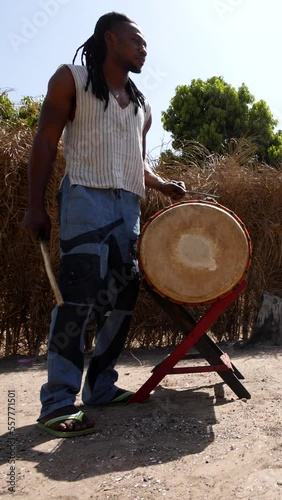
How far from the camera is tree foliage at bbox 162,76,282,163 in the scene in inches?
674

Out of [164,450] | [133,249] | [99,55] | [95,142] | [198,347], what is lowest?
[164,450]

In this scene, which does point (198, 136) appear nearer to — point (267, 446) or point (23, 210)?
point (23, 210)

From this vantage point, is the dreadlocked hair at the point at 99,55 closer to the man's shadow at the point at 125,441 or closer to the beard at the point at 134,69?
the beard at the point at 134,69

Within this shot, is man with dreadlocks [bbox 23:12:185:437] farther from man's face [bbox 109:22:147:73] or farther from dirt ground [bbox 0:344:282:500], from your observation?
dirt ground [bbox 0:344:282:500]

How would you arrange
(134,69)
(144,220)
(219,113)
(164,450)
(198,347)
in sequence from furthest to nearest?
(219,113), (144,220), (198,347), (134,69), (164,450)

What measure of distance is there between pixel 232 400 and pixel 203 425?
1.44 feet

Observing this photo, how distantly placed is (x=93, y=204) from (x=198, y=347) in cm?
96

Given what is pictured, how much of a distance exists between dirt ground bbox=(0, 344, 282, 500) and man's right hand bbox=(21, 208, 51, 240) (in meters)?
0.87

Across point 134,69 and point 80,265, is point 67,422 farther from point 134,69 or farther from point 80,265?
point 134,69

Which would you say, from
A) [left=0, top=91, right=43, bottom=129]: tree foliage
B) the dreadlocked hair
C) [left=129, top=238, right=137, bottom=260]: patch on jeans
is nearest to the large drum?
[left=129, top=238, right=137, bottom=260]: patch on jeans

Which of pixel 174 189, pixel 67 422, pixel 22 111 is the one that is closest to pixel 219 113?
pixel 22 111

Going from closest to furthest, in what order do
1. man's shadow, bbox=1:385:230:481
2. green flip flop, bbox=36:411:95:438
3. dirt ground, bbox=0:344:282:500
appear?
1. dirt ground, bbox=0:344:282:500
2. man's shadow, bbox=1:385:230:481
3. green flip flop, bbox=36:411:95:438

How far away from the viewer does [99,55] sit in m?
2.80

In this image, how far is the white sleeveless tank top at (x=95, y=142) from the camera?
8.63ft
